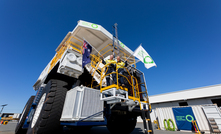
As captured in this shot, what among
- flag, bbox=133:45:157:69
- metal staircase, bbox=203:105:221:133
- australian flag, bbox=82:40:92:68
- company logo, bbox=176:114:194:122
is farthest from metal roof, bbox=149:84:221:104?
australian flag, bbox=82:40:92:68

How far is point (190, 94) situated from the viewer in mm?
15547

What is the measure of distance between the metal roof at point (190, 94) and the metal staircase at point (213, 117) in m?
7.64

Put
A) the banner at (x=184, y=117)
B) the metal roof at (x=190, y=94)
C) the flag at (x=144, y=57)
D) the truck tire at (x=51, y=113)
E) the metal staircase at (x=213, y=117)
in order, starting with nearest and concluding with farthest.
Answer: the truck tire at (x=51, y=113), the flag at (x=144, y=57), the metal staircase at (x=213, y=117), the banner at (x=184, y=117), the metal roof at (x=190, y=94)

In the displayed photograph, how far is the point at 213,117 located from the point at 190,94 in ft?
27.5

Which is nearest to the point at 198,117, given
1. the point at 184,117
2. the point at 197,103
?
the point at 184,117

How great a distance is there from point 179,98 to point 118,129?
1567 centimetres

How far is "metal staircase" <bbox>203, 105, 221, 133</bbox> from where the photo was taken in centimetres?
781

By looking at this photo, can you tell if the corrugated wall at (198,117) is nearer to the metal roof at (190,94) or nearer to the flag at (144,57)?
the metal roof at (190,94)

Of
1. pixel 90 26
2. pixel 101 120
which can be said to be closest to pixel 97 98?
pixel 101 120

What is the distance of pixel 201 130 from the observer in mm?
8547

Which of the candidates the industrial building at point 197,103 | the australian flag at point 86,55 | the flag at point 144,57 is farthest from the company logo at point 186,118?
the australian flag at point 86,55

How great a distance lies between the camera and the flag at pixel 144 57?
5.04m

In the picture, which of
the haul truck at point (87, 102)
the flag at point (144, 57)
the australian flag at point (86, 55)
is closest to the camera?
the haul truck at point (87, 102)

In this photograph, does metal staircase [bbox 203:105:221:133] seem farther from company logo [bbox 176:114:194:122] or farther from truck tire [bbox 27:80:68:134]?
truck tire [bbox 27:80:68:134]
